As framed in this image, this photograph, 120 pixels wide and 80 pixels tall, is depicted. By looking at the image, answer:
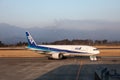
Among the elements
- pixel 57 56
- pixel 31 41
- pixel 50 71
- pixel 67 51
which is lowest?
pixel 50 71

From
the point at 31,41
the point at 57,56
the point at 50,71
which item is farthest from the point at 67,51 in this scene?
the point at 50,71

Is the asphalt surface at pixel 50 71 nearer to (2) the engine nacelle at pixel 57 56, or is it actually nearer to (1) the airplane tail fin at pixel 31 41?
(2) the engine nacelle at pixel 57 56

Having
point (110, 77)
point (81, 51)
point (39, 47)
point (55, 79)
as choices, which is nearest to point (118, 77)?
point (110, 77)

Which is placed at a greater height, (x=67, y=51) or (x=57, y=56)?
(x=67, y=51)

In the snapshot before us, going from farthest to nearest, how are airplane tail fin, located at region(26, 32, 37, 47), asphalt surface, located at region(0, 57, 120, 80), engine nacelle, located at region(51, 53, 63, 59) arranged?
1. airplane tail fin, located at region(26, 32, 37, 47)
2. engine nacelle, located at region(51, 53, 63, 59)
3. asphalt surface, located at region(0, 57, 120, 80)

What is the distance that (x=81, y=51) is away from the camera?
73375 millimetres

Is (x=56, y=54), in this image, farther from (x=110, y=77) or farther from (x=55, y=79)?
(x=110, y=77)

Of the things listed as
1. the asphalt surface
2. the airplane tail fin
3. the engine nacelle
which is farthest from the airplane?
the asphalt surface

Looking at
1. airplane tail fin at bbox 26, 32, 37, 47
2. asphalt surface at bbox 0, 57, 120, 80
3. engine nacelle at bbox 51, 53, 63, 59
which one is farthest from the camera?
airplane tail fin at bbox 26, 32, 37, 47

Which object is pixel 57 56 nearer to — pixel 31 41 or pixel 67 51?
pixel 67 51

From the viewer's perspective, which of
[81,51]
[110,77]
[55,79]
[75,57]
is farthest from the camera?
[75,57]

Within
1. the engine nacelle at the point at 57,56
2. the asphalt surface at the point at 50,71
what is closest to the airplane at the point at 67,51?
the engine nacelle at the point at 57,56

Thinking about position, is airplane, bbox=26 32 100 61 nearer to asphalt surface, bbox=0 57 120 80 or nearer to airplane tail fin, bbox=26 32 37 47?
airplane tail fin, bbox=26 32 37 47

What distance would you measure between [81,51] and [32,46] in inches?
562
